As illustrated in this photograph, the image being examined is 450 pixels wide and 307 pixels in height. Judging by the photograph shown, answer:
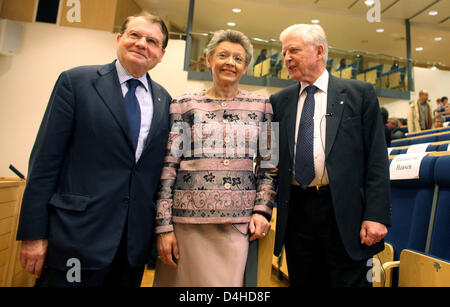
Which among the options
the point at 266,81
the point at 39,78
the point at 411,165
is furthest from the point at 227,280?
the point at 39,78

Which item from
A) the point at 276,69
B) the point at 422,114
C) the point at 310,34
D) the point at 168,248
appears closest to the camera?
the point at 168,248

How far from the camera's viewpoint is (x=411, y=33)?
30.2ft

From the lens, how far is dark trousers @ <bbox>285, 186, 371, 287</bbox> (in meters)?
1.20

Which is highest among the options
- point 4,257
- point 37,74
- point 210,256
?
point 37,74

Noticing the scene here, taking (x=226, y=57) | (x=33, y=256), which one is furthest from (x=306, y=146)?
(x=33, y=256)

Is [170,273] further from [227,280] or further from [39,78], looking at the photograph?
[39,78]

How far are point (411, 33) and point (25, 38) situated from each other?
11144mm

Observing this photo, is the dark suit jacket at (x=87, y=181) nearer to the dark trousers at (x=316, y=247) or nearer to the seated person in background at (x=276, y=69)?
the dark trousers at (x=316, y=247)

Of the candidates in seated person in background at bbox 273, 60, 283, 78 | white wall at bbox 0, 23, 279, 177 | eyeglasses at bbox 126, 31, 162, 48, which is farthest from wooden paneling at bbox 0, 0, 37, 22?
eyeglasses at bbox 126, 31, 162, 48

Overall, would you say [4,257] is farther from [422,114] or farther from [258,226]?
[422,114]

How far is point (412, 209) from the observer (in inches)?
64.8

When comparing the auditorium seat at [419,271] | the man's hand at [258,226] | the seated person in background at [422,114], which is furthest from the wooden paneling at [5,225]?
the seated person in background at [422,114]

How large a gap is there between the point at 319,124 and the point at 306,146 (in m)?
0.12

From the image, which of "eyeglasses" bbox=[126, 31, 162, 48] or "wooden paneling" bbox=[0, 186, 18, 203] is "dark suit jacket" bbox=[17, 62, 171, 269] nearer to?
"eyeglasses" bbox=[126, 31, 162, 48]
